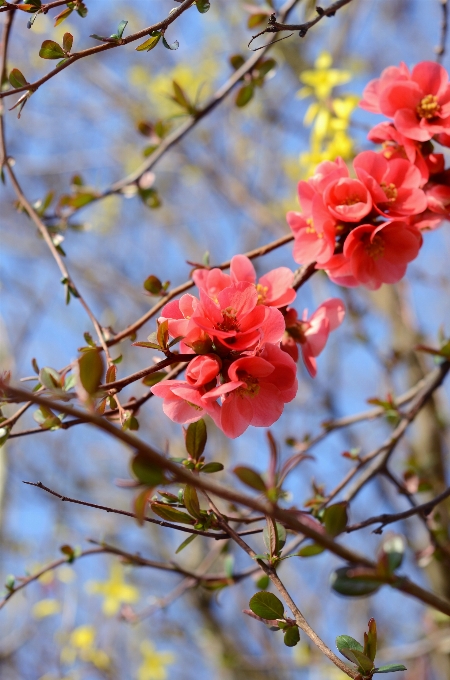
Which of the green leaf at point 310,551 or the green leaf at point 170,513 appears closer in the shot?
the green leaf at point 310,551

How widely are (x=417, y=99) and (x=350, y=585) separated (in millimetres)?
850

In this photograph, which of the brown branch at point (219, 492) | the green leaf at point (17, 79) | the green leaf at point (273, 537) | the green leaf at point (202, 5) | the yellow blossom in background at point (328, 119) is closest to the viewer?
the brown branch at point (219, 492)

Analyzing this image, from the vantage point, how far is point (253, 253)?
1.06 m

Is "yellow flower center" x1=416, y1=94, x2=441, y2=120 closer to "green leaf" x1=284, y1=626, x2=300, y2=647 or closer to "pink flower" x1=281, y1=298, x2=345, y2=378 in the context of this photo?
"pink flower" x1=281, y1=298, x2=345, y2=378

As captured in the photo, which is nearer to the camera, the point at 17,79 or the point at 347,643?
the point at 347,643

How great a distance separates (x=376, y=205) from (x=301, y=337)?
0.24 metres

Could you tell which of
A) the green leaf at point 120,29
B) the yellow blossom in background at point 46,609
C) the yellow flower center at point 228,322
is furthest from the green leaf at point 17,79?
the yellow blossom in background at point 46,609

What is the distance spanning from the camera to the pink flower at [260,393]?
30.1 inches

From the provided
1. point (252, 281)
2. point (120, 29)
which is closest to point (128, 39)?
point (120, 29)

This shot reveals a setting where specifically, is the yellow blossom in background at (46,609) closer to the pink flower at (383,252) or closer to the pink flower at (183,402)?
the pink flower at (183,402)

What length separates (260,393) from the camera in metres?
0.80

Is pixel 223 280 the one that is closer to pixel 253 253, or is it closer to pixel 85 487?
pixel 253 253

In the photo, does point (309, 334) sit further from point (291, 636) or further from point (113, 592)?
point (113, 592)

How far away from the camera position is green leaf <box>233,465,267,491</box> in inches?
19.6
